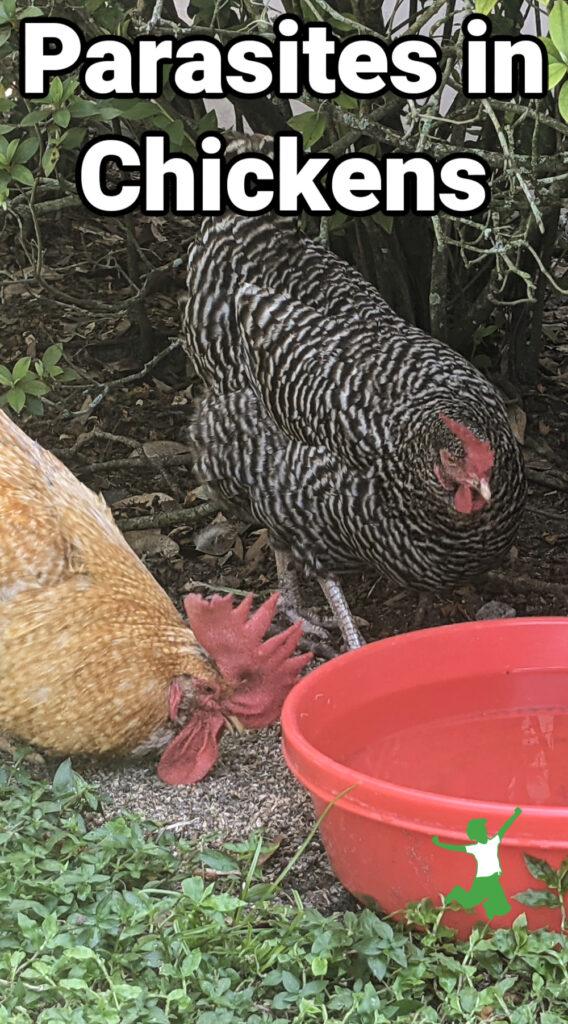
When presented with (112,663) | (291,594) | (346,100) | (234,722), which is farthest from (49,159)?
(291,594)

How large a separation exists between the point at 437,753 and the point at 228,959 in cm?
79

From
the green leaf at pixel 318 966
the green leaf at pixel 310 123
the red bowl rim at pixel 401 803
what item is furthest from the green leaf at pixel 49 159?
the green leaf at pixel 318 966

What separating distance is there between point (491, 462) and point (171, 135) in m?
1.52

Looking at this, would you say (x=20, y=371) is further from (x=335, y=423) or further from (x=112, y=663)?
(x=112, y=663)

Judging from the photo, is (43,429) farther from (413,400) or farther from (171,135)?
(413,400)

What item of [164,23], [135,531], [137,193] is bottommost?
[135,531]

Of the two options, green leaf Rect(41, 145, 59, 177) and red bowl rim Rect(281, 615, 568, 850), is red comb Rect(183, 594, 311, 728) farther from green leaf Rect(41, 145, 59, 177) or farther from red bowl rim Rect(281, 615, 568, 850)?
green leaf Rect(41, 145, 59, 177)

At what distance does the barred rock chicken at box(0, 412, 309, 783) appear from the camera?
3018 millimetres

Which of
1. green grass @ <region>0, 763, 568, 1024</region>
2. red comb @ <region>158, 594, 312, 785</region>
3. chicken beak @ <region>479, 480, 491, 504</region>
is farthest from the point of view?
chicken beak @ <region>479, 480, 491, 504</region>

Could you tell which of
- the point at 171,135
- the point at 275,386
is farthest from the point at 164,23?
the point at 275,386

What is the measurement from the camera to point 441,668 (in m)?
3.07

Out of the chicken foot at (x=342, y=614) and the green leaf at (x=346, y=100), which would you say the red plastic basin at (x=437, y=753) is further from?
the green leaf at (x=346, y=100)

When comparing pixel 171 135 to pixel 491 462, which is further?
pixel 171 135

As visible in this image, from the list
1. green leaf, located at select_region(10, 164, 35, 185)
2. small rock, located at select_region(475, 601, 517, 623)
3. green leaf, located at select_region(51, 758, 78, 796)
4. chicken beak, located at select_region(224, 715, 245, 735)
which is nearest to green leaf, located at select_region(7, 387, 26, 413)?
green leaf, located at select_region(10, 164, 35, 185)
